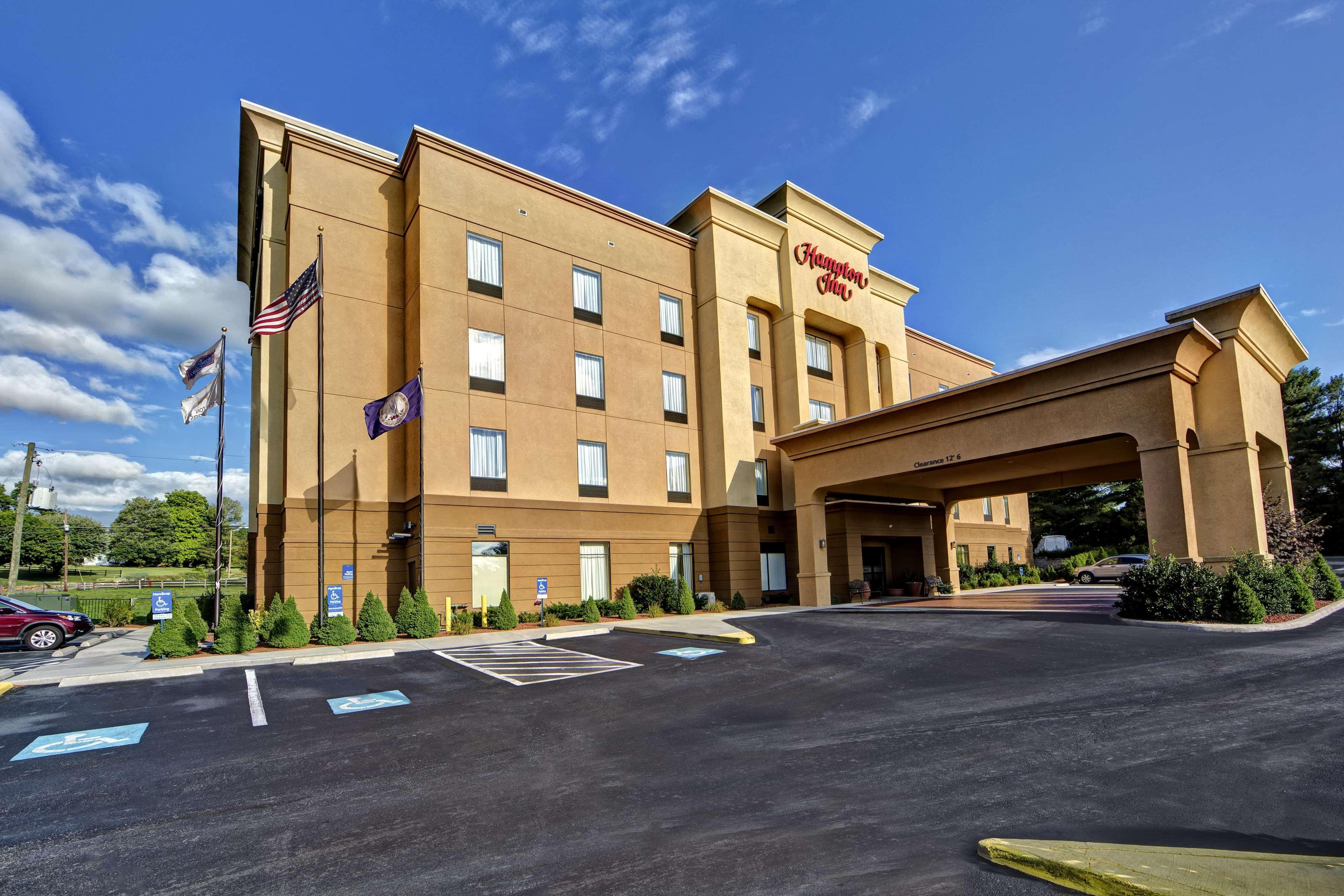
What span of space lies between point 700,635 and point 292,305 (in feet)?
46.8

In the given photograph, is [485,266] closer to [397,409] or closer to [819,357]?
[397,409]

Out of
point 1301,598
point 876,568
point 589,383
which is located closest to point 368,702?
point 589,383

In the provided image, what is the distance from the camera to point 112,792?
6.80m

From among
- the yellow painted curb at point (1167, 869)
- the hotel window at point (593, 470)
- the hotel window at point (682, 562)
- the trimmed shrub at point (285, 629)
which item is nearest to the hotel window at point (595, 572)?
the hotel window at point (593, 470)

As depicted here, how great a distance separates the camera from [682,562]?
28.6 m

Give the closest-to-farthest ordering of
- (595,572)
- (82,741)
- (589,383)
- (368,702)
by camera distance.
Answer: (82,741) → (368,702) → (595,572) → (589,383)

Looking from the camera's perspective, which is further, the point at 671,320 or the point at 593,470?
the point at 671,320

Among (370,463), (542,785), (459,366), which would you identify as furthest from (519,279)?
(542,785)

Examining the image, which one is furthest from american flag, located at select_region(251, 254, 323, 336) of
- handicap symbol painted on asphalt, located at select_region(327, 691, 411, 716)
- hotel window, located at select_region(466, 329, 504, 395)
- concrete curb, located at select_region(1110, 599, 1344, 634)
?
concrete curb, located at select_region(1110, 599, 1344, 634)

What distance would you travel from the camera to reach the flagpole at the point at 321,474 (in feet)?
65.7

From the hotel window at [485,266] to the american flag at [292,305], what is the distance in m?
5.32

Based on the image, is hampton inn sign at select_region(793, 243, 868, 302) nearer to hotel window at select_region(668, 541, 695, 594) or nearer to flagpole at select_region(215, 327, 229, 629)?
hotel window at select_region(668, 541, 695, 594)

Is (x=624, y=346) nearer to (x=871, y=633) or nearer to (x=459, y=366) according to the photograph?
(x=459, y=366)

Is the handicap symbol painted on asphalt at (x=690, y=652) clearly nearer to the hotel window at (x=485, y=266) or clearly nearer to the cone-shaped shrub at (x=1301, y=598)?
the cone-shaped shrub at (x=1301, y=598)
